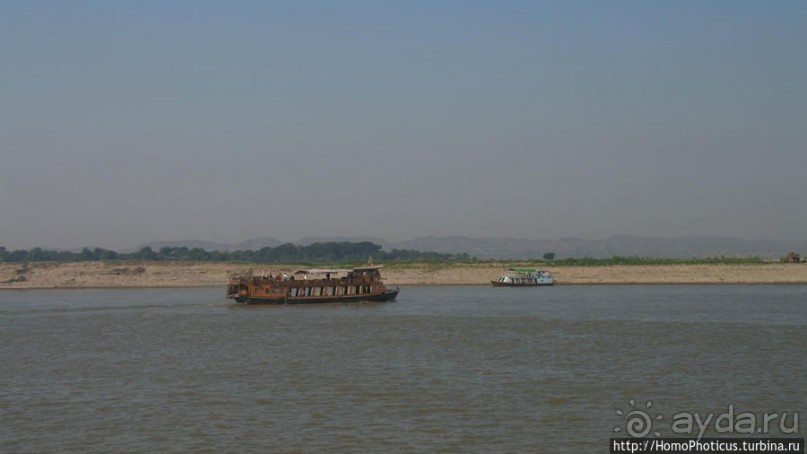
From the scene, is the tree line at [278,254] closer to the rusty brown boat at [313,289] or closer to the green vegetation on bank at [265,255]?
the green vegetation on bank at [265,255]

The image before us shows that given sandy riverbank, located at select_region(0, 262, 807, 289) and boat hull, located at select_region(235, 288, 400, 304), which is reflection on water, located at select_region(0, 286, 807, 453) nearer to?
boat hull, located at select_region(235, 288, 400, 304)

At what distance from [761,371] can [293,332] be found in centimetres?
2337

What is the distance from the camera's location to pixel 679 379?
26625mm

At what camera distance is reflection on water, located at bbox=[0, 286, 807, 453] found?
2009 centimetres

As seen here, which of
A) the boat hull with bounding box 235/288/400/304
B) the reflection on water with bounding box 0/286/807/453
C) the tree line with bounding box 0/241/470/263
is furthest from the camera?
the tree line with bounding box 0/241/470/263

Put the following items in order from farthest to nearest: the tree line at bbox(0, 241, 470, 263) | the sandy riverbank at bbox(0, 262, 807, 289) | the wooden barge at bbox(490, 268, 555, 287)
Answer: the tree line at bbox(0, 241, 470, 263) < the wooden barge at bbox(490, 268, 555, 287) < the sandy riverbank at bbox(0, 262, 807, 289)

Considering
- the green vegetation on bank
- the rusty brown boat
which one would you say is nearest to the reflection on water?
the rusty brown boat

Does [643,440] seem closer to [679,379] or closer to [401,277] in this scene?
[679,379]

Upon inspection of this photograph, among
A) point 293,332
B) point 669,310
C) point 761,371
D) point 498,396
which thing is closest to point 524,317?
point 669,310

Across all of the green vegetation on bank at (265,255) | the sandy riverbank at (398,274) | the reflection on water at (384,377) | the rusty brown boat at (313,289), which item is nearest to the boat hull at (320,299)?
the rusty brown boat at (313,289)

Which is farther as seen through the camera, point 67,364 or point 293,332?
point 293,332

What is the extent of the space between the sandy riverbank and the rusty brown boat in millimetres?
26971

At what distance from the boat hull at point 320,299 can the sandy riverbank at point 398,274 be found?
27560 millimetres

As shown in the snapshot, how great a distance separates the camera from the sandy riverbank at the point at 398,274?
3472 inches
